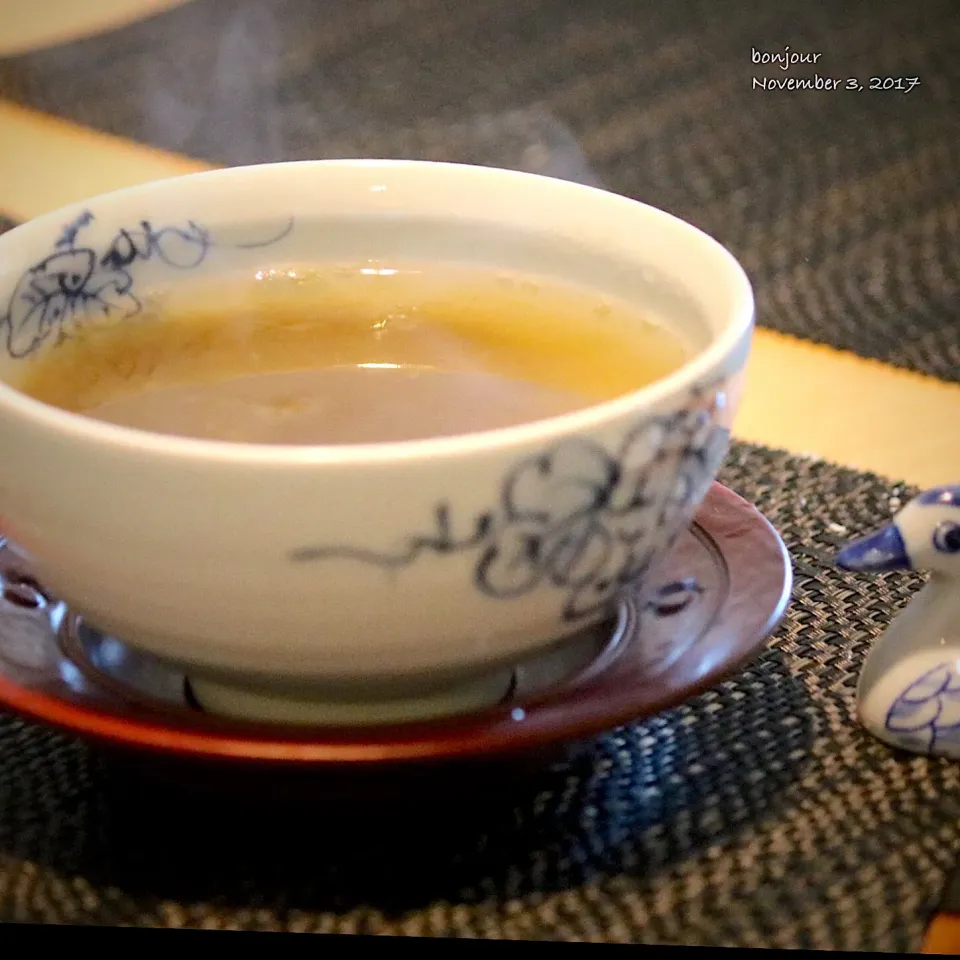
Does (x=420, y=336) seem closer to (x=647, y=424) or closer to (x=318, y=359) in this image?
(x=318, y=359)

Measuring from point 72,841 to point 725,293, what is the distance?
250mm

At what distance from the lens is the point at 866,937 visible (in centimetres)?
33

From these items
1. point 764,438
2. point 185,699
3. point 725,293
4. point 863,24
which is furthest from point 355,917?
point 863,24

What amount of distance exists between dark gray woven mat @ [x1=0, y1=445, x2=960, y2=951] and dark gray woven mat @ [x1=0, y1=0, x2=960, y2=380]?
1.32ft

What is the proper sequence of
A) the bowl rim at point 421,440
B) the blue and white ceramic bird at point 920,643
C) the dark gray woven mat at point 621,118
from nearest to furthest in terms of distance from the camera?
1. the bowl rim at point 421,440
2. the blue and white ceramic bird at point 920,643
3. the dark gray woven mat at point 621,118

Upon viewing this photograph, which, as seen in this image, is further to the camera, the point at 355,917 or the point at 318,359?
the point at 318,359

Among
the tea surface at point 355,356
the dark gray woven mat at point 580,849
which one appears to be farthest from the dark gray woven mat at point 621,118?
the dark gray woven mat at point 580,849

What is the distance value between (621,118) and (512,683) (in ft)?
1.75

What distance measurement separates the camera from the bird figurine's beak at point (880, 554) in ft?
1.38

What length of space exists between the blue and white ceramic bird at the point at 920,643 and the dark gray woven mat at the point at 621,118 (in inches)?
13.2

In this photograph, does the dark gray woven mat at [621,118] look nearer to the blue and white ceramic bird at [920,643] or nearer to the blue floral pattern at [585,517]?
the blue and white ceramic bird at [920,643]

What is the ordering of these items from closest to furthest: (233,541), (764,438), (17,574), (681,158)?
(233,541)
(17,574)
(764,438)
(681,158)

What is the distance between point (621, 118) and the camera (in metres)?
0.82

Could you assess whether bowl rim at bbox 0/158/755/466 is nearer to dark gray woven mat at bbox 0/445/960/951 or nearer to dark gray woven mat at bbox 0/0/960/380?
dark gray woven mat at bbox 0/445/960/951
